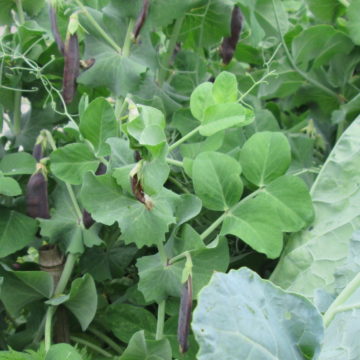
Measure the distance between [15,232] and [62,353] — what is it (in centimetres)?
16

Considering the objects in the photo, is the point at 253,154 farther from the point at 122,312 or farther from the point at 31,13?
the point at 31,13

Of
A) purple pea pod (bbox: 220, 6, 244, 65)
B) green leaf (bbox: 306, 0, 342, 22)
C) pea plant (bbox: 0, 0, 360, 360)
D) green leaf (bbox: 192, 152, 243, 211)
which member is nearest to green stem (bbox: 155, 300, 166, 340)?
pea plant (bbox: 0, 0, 360, 360)

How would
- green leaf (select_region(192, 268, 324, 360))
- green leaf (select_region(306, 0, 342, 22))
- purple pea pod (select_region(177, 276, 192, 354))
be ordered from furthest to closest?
green leaf (select_region(306, 0, 342, 22)) → purple pea pod (select_region(177, 276, 192, 354)) → green leaf (select_region(192, 268, 324, 360))

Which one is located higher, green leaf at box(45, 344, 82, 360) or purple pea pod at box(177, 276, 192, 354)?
purple pea pod at box(177, 276, 192, 354)

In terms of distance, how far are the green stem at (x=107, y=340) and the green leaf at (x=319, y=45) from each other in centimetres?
43

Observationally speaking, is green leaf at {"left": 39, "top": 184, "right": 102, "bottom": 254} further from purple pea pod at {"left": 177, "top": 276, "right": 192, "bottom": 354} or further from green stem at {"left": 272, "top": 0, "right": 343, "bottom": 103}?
green stem at {"left": 272, "top": 0, "right": 343, "bottom": 103}

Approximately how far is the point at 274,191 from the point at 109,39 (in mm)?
245

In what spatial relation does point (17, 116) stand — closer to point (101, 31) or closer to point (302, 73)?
point (101, 31)

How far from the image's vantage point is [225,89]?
563 millimetres

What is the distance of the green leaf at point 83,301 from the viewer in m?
0.59

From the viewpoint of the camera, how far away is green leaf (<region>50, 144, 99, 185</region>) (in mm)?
579

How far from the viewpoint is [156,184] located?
490 millimetres

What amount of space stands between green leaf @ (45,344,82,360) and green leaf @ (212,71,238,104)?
0.85 feet

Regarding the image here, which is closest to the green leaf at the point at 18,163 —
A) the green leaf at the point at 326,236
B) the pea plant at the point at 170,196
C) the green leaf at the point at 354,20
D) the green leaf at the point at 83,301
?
the pea plant at the point at 170,196
